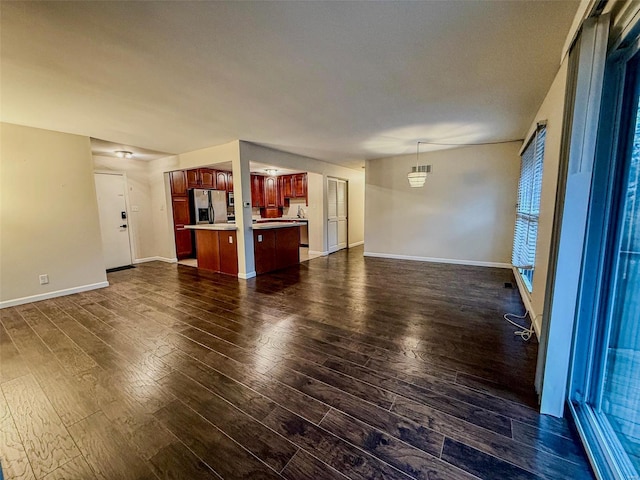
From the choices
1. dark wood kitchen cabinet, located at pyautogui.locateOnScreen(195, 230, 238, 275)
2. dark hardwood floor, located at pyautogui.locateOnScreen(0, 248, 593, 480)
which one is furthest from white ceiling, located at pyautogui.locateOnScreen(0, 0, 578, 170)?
dark hardwood floor, located at pyautogui.locateOnScreen(0, 248, 593, 480)

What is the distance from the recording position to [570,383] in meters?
1.56

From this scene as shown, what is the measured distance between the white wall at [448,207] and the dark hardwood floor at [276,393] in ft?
7.53

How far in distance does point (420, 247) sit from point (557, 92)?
400 cm

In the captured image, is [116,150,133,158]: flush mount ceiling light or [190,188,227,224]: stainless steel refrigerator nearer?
[116,150,133,158]: flush mount ceiling light

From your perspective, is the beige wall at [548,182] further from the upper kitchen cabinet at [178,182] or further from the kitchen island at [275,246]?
the upper kitchen cabinet at [178,182]

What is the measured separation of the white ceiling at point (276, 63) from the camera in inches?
61.9

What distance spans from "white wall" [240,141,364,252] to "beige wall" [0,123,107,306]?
2.50 meters

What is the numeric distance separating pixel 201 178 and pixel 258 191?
2.30 meters

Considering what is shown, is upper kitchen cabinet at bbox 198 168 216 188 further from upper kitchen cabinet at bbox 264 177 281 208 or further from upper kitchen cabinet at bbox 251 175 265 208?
upper kitchen cabinet at bbox 264 177 281 208

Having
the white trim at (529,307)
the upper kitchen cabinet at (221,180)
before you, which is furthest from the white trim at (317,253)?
the white trim at (529,307)

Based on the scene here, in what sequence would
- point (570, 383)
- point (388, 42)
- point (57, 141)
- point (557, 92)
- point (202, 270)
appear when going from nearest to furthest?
point (570, 383) < point (388, 42) < point (557, 92) < point (57, 141) < point (202, 270)

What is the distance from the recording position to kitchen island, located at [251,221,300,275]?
4996mm

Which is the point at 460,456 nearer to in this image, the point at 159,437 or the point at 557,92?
the point at 159,437

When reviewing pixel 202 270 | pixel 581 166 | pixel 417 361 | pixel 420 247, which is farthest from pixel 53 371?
pixel 420 247
